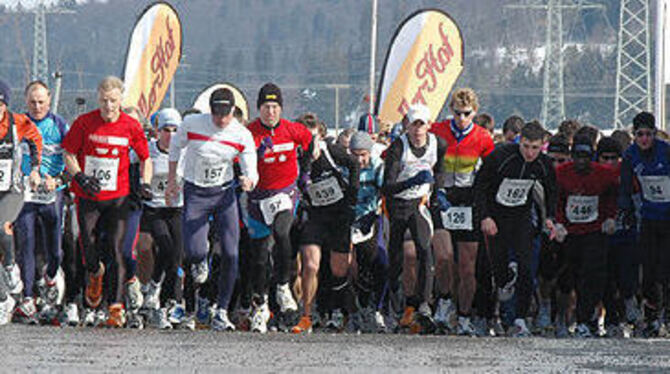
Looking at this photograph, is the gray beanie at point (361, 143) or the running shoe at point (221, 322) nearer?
the running shoe at point (221, 322)

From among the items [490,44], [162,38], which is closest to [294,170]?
[162,38]

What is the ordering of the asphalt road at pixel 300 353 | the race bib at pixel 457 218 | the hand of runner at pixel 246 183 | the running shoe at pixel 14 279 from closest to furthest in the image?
1. the asphalt road at pixel 300 353
2. the hand of runner at pixel 246 183
3. the running shoe at pixel 14 279
4. the race bib at pixel 457 218

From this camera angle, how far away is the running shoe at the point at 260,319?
39.4 ft

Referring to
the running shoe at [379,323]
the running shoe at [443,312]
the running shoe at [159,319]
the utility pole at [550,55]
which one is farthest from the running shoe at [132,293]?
the utility pole at [550,55]

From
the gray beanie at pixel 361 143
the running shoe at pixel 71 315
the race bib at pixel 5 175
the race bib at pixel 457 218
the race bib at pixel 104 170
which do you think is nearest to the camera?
the race bib at pixel 5 175

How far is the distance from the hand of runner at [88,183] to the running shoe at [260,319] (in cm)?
175

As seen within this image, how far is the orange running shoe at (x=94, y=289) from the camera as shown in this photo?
39.6 ft

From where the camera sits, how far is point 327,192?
12625 millimetres

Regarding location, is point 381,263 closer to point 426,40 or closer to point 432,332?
point 432,332

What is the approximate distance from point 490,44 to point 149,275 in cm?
16006

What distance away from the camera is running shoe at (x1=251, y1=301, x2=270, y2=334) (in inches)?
473

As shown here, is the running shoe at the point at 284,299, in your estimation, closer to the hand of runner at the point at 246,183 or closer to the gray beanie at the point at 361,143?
the hand of runner at the point at 246,183

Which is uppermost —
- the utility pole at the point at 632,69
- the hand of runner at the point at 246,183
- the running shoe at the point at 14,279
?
the utility pole at the point at 632,69

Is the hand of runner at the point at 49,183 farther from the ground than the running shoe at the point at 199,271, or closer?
farther from the ground
